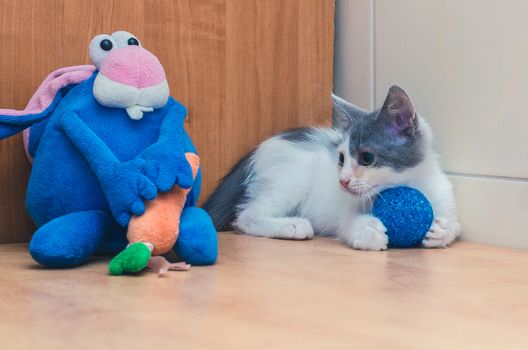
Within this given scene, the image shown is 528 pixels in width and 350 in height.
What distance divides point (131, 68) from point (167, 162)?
213 mm

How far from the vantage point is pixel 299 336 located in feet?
2.84

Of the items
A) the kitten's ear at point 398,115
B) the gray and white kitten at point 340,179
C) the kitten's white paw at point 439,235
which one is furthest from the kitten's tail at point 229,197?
the kitten's white paw at point 439,235

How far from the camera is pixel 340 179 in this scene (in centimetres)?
166

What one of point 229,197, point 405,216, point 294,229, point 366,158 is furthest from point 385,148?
point 229,197

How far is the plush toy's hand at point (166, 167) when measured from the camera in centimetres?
127

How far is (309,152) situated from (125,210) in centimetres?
72

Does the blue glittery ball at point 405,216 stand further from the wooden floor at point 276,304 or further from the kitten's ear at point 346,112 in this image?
the kitten's ear at point 346,112

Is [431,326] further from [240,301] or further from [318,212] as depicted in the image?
[318,212]

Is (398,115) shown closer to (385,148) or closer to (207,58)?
(385,148)

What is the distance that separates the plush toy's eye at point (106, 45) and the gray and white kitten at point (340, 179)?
0.55m

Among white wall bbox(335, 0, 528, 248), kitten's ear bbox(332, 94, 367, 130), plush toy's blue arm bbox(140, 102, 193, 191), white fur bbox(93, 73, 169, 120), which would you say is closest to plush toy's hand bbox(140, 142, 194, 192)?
plush toy's blue arm bbox(140, 102, 193, 191)

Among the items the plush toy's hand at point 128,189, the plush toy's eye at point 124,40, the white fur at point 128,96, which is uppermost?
the plush toy's eye at point 124,40

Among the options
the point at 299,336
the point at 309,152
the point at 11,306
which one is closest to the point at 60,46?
the point at 309,152

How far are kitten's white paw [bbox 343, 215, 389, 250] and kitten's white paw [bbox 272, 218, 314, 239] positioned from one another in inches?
5.6
